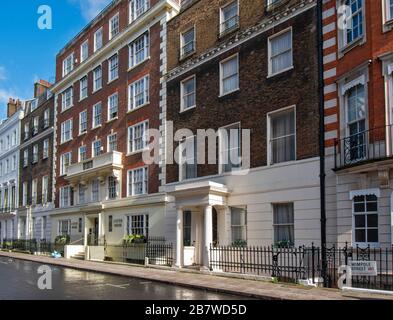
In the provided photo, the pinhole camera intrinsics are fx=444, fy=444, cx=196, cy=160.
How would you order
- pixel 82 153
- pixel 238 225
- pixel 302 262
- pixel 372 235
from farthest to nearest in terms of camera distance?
pixel 82 153 < pixel 238 225 < pixel 302 262 < pixel 372 235

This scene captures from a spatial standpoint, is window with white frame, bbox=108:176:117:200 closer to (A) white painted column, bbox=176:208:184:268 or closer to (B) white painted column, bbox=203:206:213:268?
(A) white painted column, bbox=176:208:184:268

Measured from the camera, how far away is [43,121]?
135 ft

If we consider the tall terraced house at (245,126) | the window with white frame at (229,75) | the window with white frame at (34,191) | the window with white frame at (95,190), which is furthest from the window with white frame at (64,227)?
the window with white frame at (229,75)

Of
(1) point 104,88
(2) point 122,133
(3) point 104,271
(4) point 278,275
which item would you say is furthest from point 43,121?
(4) point 278,275

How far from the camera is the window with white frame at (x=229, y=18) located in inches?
799

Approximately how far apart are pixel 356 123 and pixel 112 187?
17.9 m

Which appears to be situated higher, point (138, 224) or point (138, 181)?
point (138, 181)

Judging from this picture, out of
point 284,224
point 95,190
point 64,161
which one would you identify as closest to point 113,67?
point 95,190

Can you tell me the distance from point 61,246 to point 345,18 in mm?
25446

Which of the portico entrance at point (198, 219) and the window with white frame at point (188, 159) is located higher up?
the window with white frame at point (188, 159)

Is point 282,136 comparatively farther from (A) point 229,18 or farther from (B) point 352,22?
(A) point 229,18

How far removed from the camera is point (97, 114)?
31.5 meters

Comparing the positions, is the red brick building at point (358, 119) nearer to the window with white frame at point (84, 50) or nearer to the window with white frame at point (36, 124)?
the window with white frame at point (84, 50)

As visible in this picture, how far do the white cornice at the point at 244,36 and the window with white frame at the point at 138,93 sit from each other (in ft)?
8.06
